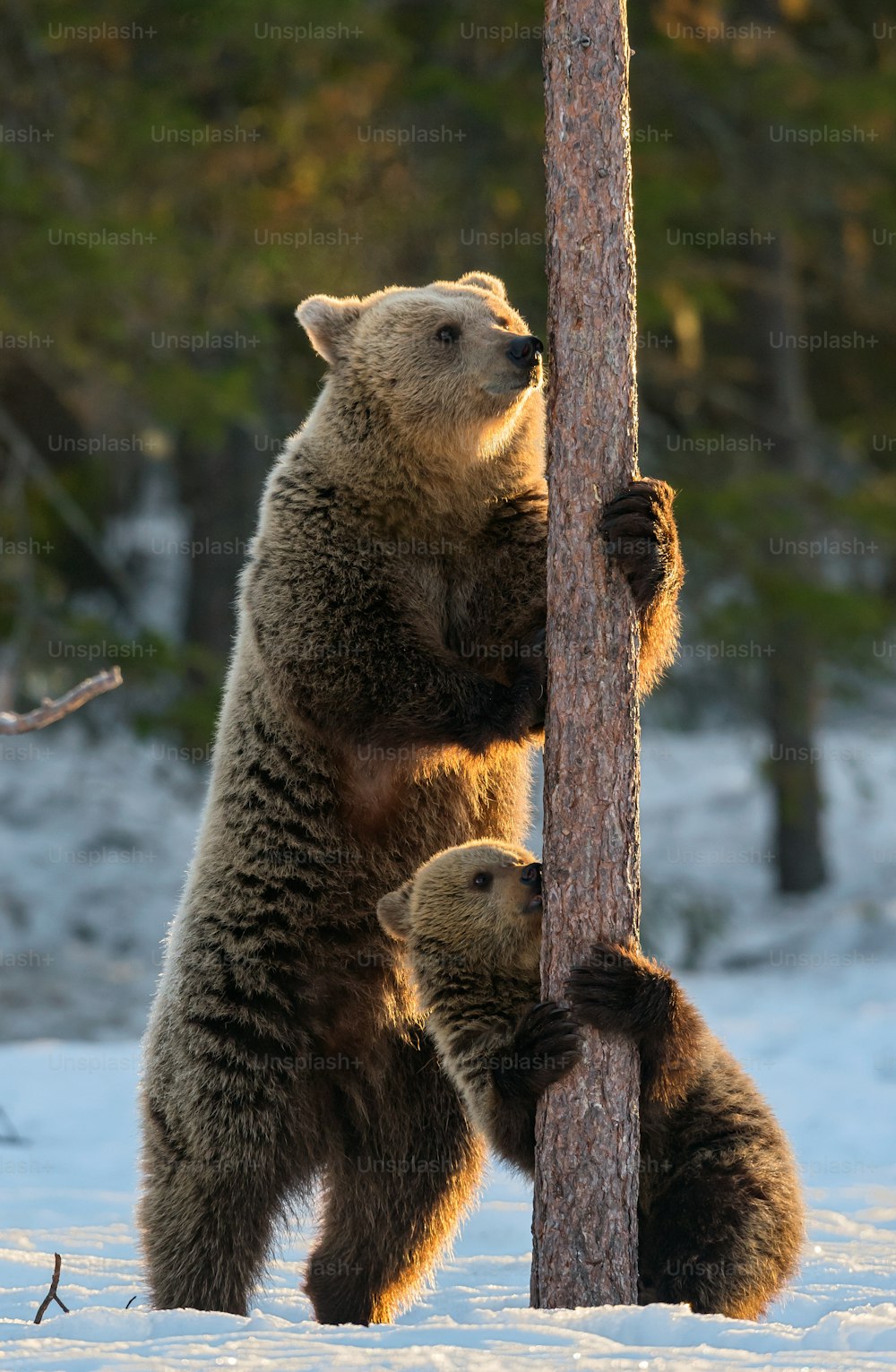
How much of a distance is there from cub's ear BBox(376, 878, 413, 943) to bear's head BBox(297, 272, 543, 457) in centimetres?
139

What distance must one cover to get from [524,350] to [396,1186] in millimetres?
2513

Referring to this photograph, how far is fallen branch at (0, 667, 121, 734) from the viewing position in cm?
463

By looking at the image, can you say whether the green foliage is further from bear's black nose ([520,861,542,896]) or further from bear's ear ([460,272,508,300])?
bear's black nose ([520,861,542,896])

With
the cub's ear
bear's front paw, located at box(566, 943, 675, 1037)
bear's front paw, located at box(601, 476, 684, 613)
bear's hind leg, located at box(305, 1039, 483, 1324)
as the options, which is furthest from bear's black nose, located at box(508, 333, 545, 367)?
bear's hind leg, located at box(305, 1039, 483, 1324)

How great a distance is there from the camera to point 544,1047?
4070 mm

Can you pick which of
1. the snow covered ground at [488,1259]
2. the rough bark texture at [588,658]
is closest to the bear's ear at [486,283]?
the rough bark texture at [588,658]

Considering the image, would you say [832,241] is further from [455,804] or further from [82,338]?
[455,804]

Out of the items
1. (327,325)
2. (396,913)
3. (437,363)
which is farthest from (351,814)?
(327,325)

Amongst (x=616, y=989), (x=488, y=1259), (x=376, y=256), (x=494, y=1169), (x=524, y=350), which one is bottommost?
(x=488, y=1259)

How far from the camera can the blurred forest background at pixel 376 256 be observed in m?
10.5

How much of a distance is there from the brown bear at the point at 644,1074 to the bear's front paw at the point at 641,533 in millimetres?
877

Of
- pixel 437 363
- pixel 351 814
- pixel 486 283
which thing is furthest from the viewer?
pixel 486 283

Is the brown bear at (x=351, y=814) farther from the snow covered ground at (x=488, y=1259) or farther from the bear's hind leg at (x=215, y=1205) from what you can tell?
the snow covered ground at (x=488, y=1259)

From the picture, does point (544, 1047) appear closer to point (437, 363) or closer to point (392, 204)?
point (437, 363)
